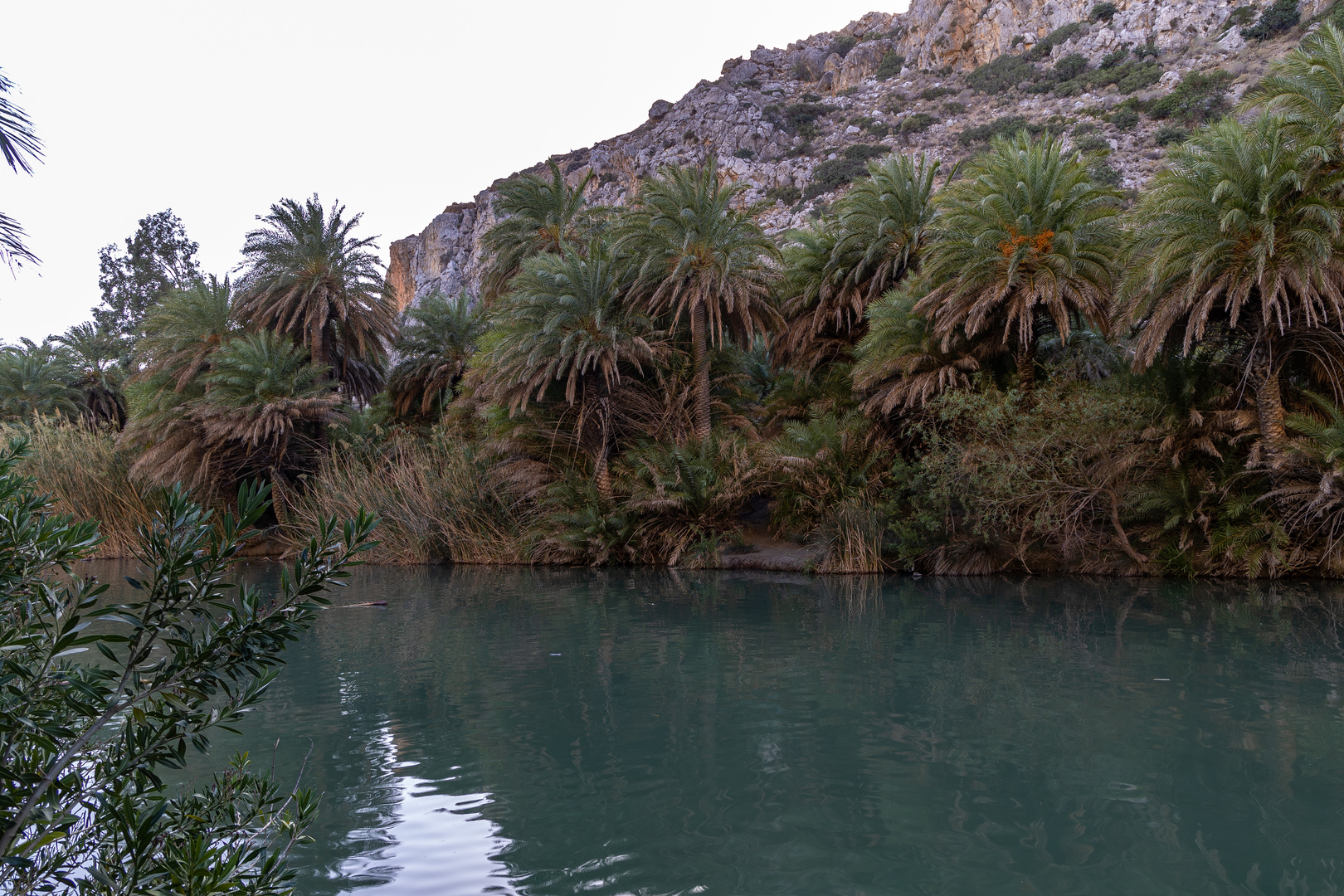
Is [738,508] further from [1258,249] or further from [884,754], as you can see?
[884,754]

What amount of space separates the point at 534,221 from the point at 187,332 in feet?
33.0

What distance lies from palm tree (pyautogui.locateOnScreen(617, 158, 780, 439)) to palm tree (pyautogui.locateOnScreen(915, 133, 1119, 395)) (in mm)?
4382

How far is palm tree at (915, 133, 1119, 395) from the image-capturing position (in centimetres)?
1430

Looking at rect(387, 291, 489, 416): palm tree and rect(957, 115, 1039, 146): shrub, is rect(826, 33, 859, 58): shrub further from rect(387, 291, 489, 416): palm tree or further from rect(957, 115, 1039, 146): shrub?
rect(387, 291, 489, 416): palm tree

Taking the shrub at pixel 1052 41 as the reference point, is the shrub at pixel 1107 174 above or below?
below

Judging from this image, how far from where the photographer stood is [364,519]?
6.75 feet

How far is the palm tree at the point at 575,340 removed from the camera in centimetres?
1781

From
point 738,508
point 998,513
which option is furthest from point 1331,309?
point 738,508

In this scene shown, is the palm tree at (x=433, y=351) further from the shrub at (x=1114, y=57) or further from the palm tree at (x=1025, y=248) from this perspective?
the shrub at (x=1114, y=57)

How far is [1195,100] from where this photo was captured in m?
42.3

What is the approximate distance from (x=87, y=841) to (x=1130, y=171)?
46658 mm

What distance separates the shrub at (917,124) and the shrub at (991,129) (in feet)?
13.6

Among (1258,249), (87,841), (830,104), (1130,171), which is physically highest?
(830,104)

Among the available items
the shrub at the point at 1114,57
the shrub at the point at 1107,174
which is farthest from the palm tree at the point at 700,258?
the shrub at the point at 1114,57
